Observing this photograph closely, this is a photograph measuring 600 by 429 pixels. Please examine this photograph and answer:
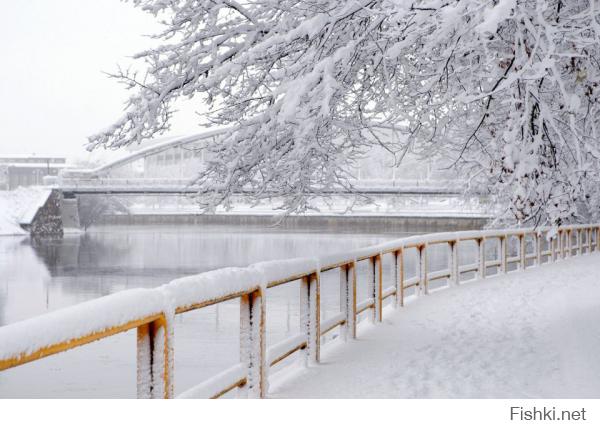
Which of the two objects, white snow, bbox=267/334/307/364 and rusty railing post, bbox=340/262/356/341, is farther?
rusty railing post, bbox=340/262/356/341

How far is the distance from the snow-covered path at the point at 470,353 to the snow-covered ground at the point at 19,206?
60863mm

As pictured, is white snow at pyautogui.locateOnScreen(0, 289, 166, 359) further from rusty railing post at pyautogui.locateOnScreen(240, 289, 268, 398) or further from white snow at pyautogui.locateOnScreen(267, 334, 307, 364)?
white snow at pyautogui.locateOnScreen(267, 334, 307, 364)

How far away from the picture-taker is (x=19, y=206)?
6888cm

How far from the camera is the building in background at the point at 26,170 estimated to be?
7431cm

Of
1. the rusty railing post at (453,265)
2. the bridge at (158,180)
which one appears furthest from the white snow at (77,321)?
the bridge at (158,180)

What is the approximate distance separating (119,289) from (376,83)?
21675 millimetres

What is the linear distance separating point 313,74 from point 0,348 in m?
3.85

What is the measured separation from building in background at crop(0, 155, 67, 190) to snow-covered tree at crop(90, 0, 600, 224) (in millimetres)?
66277

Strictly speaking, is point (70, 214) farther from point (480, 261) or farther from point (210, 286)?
point (210, 286)

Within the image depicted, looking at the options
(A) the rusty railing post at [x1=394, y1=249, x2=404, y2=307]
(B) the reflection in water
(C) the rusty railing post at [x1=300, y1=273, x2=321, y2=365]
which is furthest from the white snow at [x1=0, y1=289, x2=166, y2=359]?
(B) the reflection in water

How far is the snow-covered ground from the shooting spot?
6744cm

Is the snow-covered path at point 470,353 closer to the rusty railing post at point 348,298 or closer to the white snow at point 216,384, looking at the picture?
the rusty railing post at point 348,298

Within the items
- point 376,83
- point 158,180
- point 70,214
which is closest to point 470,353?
point 376,83
